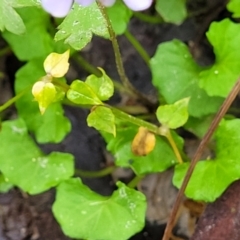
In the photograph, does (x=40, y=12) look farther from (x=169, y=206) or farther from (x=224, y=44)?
(x=169, y=206)

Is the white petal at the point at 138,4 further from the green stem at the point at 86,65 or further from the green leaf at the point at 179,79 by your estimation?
the green stem at the point at 86,65

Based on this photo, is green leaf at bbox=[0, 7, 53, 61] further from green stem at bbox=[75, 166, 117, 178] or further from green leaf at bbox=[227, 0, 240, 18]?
green leaf at bbox=[227, 0, 240, 18]

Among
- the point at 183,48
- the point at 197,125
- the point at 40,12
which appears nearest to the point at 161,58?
the point at 183,48

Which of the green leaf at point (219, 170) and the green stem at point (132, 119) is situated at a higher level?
the green stem at point (132, 119)

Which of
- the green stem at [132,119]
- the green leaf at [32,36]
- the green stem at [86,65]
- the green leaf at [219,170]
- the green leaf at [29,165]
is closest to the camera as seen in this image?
the green stem at [132,119]

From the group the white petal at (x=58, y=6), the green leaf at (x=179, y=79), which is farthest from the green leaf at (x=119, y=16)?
the white petal at (x=58, y=6)

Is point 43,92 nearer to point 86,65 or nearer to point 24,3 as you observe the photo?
point 24,3

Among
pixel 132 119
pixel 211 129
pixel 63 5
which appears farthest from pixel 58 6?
pixel 211 129
